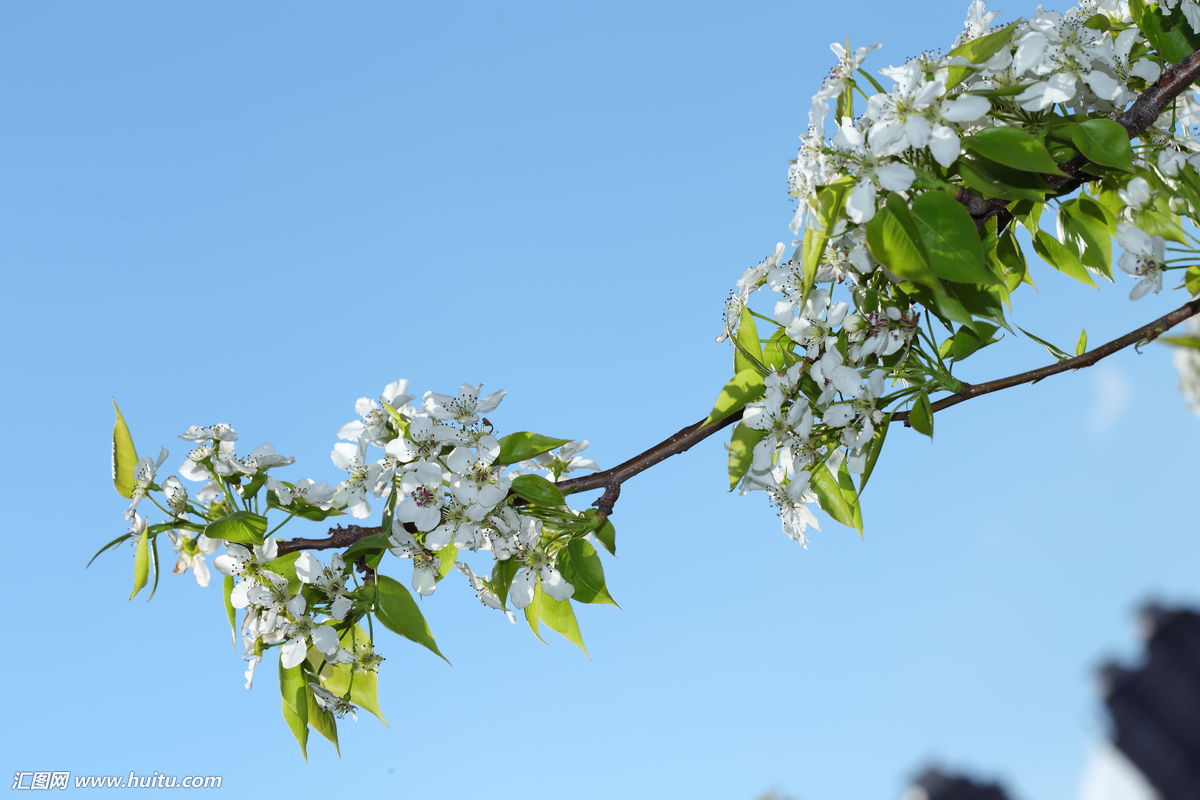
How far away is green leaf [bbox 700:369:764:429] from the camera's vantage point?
146 cm

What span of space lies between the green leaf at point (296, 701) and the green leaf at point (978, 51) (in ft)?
4.04

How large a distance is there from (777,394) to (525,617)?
53cm

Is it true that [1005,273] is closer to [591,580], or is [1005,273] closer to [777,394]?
[777,394]

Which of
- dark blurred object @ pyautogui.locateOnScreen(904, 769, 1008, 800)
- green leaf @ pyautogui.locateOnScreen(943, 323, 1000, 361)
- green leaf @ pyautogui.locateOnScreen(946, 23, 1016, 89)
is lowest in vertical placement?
green leaf @ pyautogui.locateOnScreen(943, 323, 1000, 361)

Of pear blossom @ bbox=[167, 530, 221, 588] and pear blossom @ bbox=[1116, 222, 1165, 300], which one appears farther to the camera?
pear blossom @ bbox=[167, 530, 221, 588]

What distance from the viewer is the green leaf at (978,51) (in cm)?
129

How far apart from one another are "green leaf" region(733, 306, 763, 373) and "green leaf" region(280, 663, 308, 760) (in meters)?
0.80

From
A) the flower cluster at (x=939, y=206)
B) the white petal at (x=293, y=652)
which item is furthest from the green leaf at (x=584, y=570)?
the white petal at (x=293, y=652)

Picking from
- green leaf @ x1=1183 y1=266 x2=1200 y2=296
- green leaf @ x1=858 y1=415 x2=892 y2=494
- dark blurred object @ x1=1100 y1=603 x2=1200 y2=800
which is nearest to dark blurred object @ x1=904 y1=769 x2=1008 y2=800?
dark blurred object @ x1=1100 y1=603 x2=1200 y2=800

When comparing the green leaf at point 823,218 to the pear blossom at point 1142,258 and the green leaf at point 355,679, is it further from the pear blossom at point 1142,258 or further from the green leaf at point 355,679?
the green leaf at point 355,679

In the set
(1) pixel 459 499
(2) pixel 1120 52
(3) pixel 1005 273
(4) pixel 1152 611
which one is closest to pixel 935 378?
(3) pixel 1005 273

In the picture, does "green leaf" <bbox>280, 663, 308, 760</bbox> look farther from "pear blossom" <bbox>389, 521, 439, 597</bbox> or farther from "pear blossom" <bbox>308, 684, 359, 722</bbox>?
"pear blossom" <bbox>389, 521, 439, 597</bbox>

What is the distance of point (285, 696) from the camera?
1.52 meters

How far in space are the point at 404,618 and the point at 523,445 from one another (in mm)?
301
